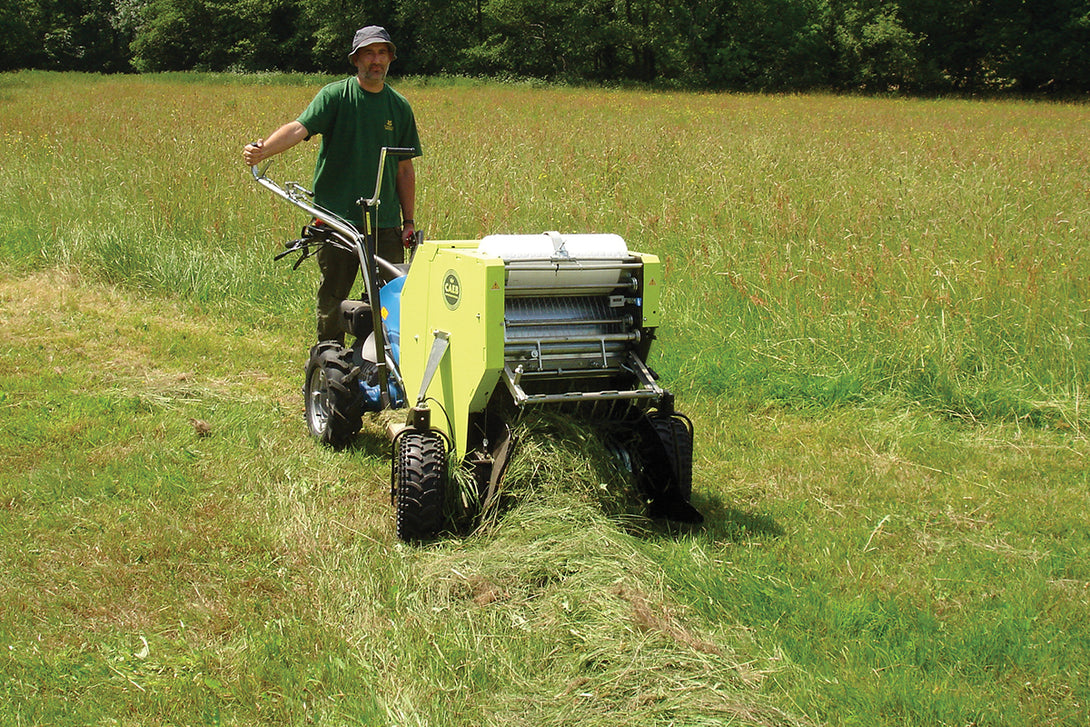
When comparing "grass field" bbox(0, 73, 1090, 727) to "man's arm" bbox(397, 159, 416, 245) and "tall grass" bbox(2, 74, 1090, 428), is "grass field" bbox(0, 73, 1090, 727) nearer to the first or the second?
"tall grass" bbox(2, 74, 1090, 428)

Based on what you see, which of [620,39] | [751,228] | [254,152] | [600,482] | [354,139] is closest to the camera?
[600,482]

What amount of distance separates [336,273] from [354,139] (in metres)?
0.75

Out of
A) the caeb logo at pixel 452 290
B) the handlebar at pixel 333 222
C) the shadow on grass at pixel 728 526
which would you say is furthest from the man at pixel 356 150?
the shadow on grass at pixel 728 526

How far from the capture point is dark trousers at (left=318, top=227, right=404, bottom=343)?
5400 mm

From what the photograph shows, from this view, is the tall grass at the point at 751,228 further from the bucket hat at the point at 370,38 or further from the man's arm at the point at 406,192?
the bucket hat at the point at 370,38

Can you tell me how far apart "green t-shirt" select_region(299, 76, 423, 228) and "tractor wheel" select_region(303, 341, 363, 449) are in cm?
80

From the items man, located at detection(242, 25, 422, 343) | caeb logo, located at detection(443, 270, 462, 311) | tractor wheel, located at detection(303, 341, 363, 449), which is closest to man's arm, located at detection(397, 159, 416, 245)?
man, located at detection(242, 25, 422, 343)

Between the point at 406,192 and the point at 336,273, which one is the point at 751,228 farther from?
the point at 336,273

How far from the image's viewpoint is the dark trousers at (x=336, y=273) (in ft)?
17.7

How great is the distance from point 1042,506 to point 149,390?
482 centimetres

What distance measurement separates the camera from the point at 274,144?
15.8ft

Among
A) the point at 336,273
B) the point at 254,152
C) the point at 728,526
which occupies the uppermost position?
the point at 254,152

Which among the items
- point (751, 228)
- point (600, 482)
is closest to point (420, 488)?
point (600, 482)

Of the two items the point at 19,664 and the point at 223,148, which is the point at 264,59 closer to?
the point at 223,148
